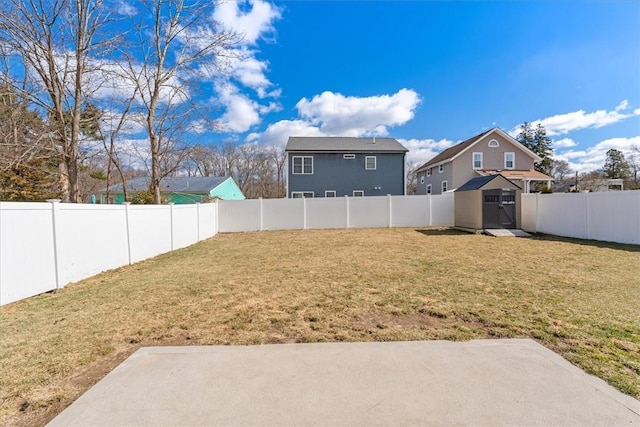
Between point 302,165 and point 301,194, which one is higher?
point 302,165

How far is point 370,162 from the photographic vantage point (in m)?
21.4

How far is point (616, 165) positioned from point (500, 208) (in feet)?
122

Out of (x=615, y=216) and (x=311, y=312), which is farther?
(x=615, y=216)

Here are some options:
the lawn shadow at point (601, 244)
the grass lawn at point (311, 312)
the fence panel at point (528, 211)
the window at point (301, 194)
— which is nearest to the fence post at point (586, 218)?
the lawn shadow at point (601, 244)

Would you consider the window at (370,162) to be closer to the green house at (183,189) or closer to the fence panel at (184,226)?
the green house at (183,189)

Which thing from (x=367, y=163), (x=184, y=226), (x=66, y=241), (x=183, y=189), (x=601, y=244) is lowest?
(x=601, y=244)

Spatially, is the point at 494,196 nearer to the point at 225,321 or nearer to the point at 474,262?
the point at 474,262

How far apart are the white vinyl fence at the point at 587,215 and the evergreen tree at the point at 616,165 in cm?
3503

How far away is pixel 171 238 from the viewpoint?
9430 mm

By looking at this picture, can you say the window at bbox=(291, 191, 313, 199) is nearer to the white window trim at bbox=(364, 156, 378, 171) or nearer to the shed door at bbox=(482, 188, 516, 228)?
the white window trim at bbox=(364, 156, 378, 171)

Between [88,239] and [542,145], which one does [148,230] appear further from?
[542,145]

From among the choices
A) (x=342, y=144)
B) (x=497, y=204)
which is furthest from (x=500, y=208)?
(x=342, y=144)

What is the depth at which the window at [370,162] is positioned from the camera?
2136 centimetres

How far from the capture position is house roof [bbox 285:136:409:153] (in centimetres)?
2108
